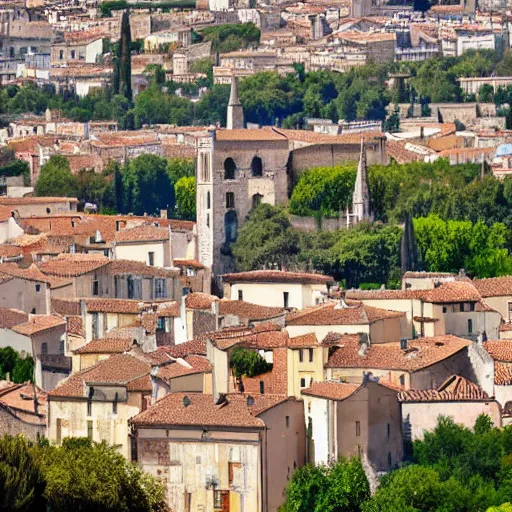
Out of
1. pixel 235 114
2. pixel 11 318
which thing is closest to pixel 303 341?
pixel 11 318

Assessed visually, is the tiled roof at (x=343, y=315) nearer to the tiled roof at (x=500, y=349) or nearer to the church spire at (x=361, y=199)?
the tiled roof at (x=500, y=349)

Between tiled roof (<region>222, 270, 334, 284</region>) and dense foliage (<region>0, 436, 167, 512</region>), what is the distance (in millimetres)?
18914

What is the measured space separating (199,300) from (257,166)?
16.7 m

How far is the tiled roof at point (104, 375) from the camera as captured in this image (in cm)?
5756

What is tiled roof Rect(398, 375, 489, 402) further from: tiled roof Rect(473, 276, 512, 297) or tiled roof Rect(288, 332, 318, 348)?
tiled roof Rect(473, 276, 512, 297)

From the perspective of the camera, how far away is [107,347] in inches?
2467

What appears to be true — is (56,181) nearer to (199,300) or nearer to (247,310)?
(199,300)

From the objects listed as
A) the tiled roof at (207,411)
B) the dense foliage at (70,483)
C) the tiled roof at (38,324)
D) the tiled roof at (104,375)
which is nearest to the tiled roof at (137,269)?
the tiled roof at (38,324)

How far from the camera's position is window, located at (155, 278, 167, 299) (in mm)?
72331

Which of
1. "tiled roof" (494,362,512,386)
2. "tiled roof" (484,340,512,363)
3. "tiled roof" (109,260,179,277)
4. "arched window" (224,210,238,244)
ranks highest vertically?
"tiled roof" (494,362,512,386)

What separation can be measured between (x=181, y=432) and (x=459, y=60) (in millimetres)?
61658

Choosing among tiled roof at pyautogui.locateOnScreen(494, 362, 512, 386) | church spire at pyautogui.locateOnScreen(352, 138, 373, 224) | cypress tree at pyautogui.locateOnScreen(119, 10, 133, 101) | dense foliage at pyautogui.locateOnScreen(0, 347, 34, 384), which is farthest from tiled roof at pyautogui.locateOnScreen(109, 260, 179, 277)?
cypress tree at pyautogui.locateOnScreen(119, 10, 133, 101)

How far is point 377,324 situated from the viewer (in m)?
61.5

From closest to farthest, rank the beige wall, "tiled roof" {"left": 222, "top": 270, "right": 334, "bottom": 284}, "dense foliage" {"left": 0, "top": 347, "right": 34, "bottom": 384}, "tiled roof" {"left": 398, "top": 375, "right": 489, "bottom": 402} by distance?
the beige wall
"tiled roof" {"left": 398, "top": 375, "right": 489, "bottom": 402}
"dense foliage" {"left": 0, "top": 347, "right": 34, "bottom": 384}
"tiled roof" {"left": 222, "top": 270, "right": 334, "bottom": 284}
